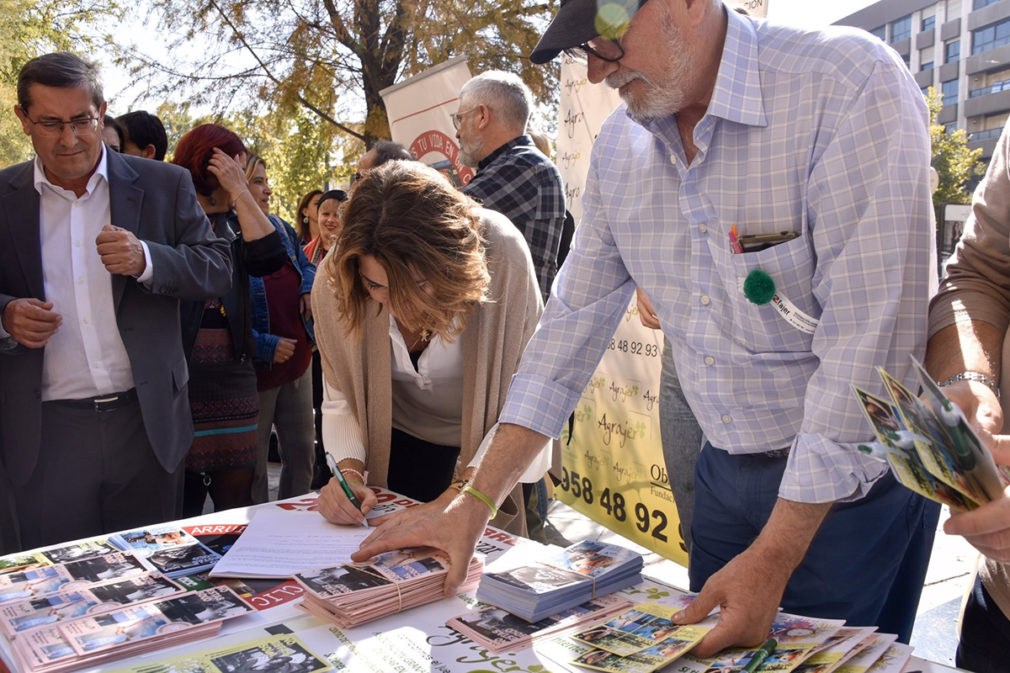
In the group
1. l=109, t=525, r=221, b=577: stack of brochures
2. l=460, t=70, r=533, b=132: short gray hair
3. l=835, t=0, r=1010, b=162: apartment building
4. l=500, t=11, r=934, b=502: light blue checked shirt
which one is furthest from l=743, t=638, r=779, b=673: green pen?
l=835, t=0, r=1010, b=162: apartment building

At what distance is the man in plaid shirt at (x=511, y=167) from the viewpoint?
10.7 feet

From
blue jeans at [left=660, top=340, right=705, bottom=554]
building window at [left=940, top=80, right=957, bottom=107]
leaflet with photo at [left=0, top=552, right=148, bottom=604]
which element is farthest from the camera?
building window at [left=940, top=80, right=957, bottom=107]

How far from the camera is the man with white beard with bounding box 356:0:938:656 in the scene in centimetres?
118

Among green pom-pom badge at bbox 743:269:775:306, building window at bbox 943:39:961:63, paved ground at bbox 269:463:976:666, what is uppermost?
building window at bbox 943:39:961:63

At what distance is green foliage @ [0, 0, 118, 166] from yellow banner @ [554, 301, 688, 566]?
6794 millimetres

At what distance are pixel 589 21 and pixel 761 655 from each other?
3.17 ft

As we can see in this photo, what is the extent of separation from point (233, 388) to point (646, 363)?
1.82 metres

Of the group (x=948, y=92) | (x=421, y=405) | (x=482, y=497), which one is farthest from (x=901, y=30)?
(x=482, y=497)

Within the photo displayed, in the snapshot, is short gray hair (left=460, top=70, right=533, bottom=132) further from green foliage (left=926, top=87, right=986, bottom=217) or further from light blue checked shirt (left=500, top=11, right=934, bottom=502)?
green foliage (left=926, top=87, right=986, bottom=217)

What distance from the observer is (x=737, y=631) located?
44.3 inches

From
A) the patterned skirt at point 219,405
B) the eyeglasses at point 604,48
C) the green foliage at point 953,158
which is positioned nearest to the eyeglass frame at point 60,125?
the patterned skirt at point 219,405

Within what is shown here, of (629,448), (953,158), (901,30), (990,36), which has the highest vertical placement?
(901,30)

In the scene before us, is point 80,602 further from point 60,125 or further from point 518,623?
point 60,125

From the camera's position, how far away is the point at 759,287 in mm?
1308
